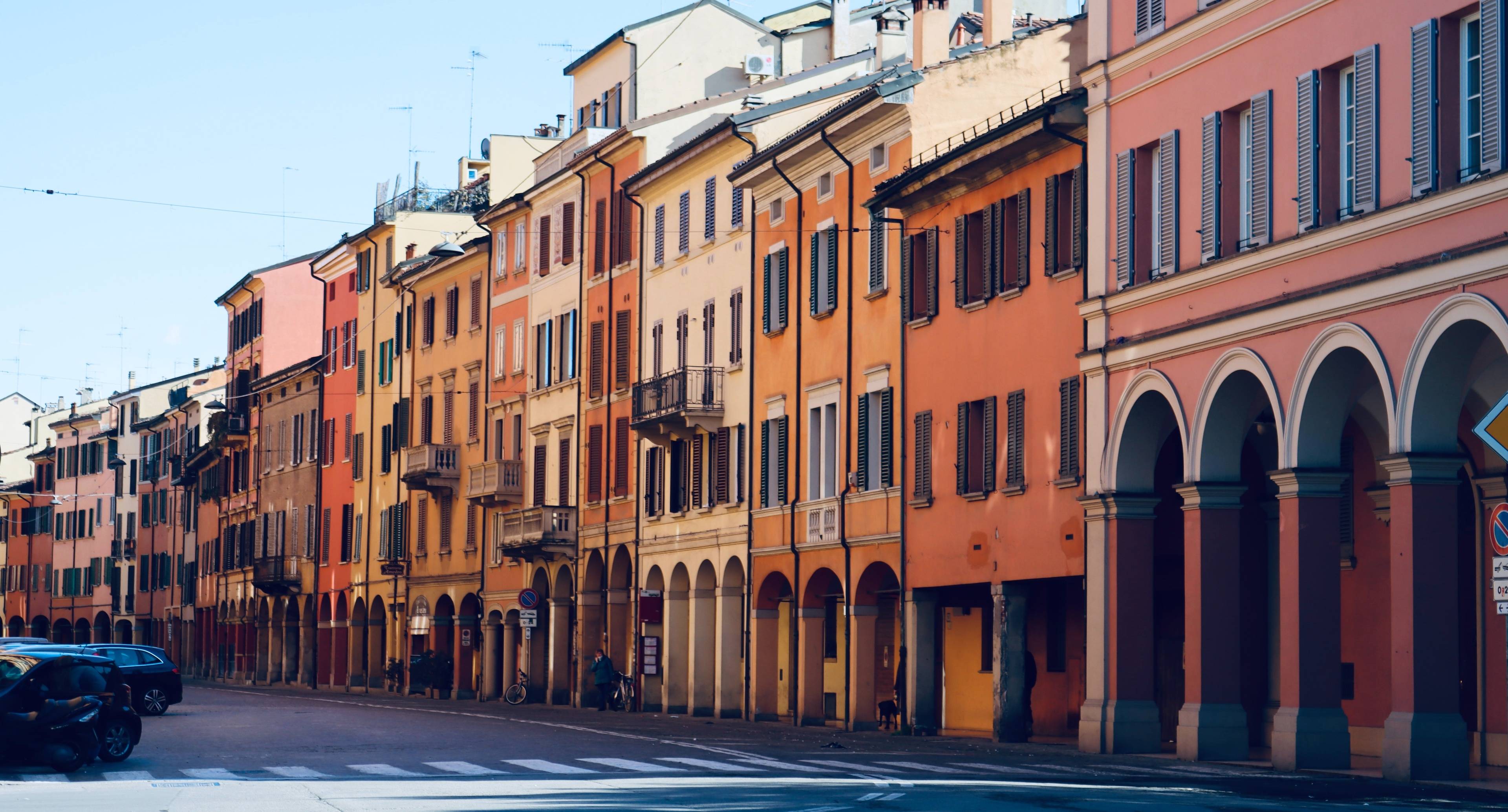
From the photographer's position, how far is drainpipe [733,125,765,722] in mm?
43844

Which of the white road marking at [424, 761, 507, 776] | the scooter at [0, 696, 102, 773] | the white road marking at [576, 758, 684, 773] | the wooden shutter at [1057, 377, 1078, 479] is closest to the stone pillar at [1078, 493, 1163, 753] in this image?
the wooden shutter at [1057, 377, 1078, 479]


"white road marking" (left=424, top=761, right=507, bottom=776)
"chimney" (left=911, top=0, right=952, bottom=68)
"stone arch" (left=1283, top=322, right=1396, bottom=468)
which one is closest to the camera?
"white road marking" (left=424, top=761, right=507, bottom=776)

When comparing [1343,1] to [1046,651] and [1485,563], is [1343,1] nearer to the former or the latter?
[1485,563]

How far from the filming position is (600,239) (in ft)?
177

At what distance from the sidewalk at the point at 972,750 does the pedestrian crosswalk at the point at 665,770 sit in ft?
Result: 1.14

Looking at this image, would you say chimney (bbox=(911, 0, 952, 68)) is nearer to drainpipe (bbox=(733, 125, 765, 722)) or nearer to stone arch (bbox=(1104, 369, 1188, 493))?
drainpipe (bbox=(733, 125, 765, 722))

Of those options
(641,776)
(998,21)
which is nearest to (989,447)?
(998,21)

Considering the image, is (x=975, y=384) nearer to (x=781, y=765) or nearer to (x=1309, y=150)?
(x=1309, y=150)

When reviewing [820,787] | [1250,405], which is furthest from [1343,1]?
[820,787]

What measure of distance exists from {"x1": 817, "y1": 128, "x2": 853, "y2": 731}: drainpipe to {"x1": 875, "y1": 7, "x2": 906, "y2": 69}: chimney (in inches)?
315

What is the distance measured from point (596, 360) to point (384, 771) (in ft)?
96.2

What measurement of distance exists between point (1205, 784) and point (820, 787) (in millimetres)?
4068

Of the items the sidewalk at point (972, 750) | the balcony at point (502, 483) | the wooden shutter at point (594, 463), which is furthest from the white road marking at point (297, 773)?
the balcony at point (502, 483)

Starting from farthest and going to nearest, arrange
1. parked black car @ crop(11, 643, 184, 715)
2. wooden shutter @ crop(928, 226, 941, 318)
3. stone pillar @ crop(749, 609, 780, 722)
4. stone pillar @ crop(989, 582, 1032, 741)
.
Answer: parked black car @ crop(11, 643, 184, 715), stone pillar @ crop(749, 609, 780, 722), wooden shutter @ crop(928, 226, 941, 318), stone pillar @ crop(989, 582, 1032, 741)
